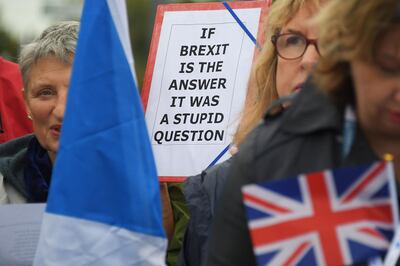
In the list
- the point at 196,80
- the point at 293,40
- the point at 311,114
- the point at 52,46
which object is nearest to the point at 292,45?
the point at 293,40

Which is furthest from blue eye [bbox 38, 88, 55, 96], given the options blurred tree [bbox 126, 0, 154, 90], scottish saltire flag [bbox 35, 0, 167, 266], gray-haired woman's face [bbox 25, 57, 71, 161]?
blurred tree [bbox 126, 0, 154, 90]

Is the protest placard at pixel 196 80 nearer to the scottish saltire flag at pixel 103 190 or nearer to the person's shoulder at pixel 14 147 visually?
the person's shoulder at pixel 14 147

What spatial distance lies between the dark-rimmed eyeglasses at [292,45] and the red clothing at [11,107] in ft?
5.03

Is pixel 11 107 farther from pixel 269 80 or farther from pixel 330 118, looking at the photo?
pixel 330 118

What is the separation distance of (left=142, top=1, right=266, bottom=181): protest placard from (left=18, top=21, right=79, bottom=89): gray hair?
0.38 m

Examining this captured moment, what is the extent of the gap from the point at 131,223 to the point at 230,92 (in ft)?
4.03

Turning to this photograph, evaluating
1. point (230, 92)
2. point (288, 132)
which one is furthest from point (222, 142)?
point (288, 132)

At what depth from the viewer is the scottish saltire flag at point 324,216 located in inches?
89.0

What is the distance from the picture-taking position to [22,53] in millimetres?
4113

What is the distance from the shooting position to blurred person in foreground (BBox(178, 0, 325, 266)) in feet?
11.4

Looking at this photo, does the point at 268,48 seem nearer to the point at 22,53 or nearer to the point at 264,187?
the point at 22,53

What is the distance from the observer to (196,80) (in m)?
4.20

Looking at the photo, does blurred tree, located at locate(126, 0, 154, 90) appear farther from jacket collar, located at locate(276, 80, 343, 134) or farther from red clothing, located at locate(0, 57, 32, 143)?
jacket collar, located at locate(276, 80, 343, 134)

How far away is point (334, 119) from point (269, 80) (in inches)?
54.2
